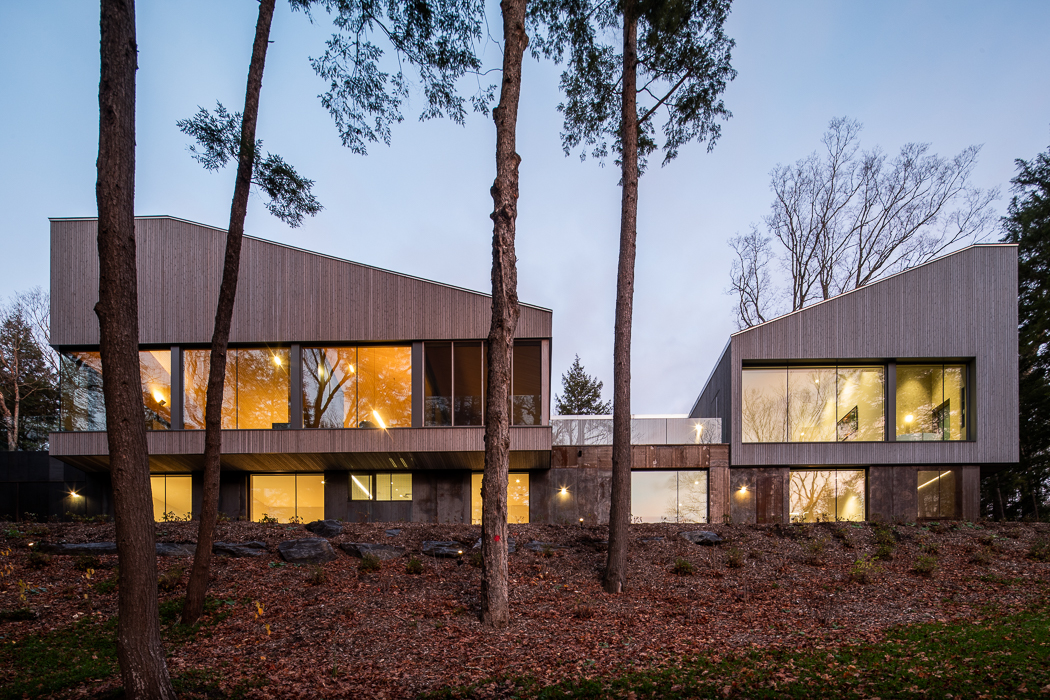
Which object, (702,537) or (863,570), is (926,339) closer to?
(863,570)

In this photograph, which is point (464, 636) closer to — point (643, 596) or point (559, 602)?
point (559, 602)

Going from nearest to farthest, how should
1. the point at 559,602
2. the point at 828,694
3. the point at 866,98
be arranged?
1. the point at 828,694
2. the point at 559,602
3. the point at 866,98

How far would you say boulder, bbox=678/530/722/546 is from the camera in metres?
10.5

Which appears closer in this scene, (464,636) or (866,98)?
(464,636)

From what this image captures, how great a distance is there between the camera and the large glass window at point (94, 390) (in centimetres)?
1450

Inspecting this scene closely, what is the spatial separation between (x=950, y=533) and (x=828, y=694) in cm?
872

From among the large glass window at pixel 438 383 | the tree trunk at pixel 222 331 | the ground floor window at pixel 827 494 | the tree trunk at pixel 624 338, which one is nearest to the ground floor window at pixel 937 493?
the ground floor window at pixel 827 494

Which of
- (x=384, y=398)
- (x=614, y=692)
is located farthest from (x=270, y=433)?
(x=614, y=692)

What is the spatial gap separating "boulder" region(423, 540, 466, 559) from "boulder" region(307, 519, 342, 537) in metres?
1.86

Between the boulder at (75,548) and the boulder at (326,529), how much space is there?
10.3 ft

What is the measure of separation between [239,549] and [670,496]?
1126 cm

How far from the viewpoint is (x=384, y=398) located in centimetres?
1483

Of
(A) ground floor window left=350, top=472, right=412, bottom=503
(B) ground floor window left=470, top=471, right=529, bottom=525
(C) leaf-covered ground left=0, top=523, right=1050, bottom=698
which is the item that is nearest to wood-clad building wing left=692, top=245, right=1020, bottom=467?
(C) leaf-covered ground left=0, top=523, right=1050, bottom=698

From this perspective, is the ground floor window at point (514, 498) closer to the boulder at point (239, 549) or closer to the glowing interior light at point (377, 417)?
the glowing interior light at point (377, 417)
